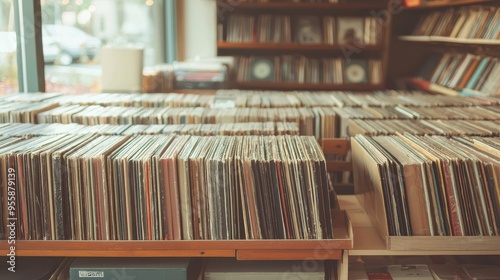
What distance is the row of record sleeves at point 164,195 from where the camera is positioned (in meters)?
1.36

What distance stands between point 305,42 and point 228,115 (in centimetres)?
279

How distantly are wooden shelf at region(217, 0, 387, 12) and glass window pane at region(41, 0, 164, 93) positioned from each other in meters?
0.79

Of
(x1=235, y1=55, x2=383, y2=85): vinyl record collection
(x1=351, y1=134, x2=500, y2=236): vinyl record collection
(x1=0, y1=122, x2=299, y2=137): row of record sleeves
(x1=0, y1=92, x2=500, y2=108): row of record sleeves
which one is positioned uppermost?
(x1=235, y1=55, x2=383, y2=85): vinyl record collection

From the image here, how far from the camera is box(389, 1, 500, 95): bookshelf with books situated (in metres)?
3.78

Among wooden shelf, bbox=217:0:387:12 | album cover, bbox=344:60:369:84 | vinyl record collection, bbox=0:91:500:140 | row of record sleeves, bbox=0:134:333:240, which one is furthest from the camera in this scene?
album cover, bbox=344:60:369:84

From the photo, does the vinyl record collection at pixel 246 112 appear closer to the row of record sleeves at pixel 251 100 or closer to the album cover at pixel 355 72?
the row of record sleeves at pixel 251 100

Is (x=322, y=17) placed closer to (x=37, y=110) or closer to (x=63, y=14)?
(x=63, y=14)

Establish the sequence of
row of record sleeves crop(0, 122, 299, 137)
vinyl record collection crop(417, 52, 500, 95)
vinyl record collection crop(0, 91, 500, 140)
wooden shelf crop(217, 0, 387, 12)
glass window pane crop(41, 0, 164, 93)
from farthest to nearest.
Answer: wooden shelf crop(217, 0, 387, 12)
vinyl record collection crop(417, 52, 500, 95)
glass window pane crop(41, 0, 164, 93)
vinyl record collection crop(0, 91, 500, 140)
row of record sleeves crop(0, 122, 299, 137)

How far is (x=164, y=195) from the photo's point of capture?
54.2 inches

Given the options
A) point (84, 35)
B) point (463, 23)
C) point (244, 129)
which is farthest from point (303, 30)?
point (244, 129)

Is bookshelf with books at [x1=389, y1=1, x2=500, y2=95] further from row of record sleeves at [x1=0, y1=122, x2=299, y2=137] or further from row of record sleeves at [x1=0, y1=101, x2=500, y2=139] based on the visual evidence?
row of record sleeves at [x1=0, y1=122, x2=299, y2=137]

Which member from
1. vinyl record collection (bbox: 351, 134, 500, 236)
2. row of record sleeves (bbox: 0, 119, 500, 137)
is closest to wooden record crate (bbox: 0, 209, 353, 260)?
vinyl record collection (bbox: 351, 134, 500, 236)

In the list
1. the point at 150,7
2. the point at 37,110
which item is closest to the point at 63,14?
the point at 37,110

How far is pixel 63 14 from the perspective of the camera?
3.16m
